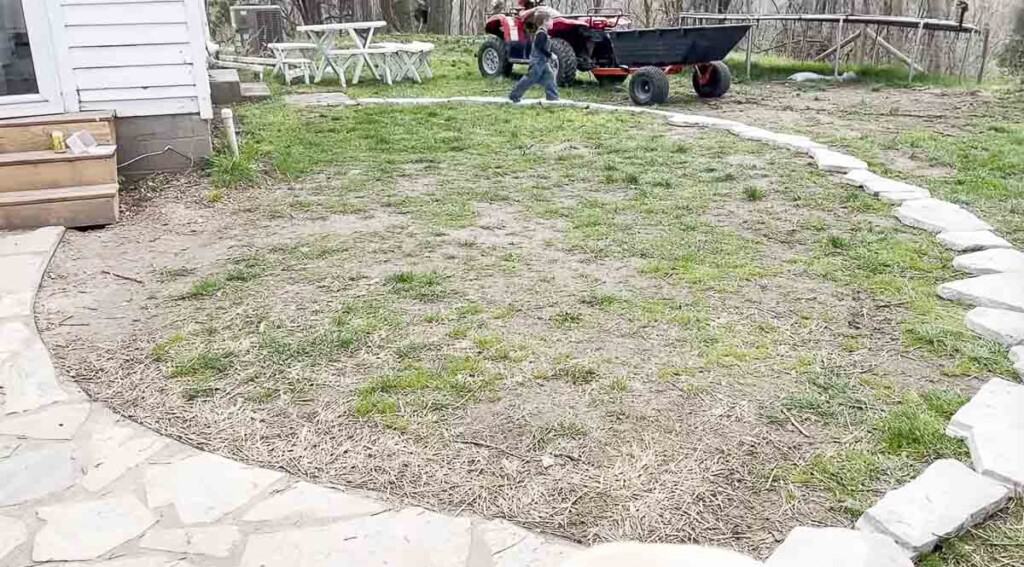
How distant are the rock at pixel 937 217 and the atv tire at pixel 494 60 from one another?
253 inches

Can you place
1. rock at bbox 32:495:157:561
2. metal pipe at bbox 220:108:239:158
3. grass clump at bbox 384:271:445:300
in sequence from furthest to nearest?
1. metal pipe at bbox 220:108:239:158
2. grass clump at bbox 384:271:445:300
3. rock at bbox 32:495:157:561

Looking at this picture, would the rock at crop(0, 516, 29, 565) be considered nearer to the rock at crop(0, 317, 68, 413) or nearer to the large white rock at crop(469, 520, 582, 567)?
the rock at crop(0, 317, 68, 413)

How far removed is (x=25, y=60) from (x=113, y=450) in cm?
353

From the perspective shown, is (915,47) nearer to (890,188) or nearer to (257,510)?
(890,188)

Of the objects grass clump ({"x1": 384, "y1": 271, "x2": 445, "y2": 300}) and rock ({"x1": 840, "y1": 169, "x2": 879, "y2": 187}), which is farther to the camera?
rock ({"x1": 840, "y1": 169, "x2": 879, "y2": 187})

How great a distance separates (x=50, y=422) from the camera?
250cm

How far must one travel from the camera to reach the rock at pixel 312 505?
6.75 ft

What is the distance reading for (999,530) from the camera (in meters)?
1.95

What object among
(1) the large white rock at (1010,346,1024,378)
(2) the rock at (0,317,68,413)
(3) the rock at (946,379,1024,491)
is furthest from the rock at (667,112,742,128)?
(2) the rock at (0,317,68,413)

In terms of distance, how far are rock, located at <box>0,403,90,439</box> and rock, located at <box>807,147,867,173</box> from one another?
182 inches

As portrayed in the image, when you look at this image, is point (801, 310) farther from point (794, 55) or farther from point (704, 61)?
point (794, 55)

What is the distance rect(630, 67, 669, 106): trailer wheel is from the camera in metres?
8.06

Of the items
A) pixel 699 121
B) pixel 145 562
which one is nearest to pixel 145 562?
pixel 145 562

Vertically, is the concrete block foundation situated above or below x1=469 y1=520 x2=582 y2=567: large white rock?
above
